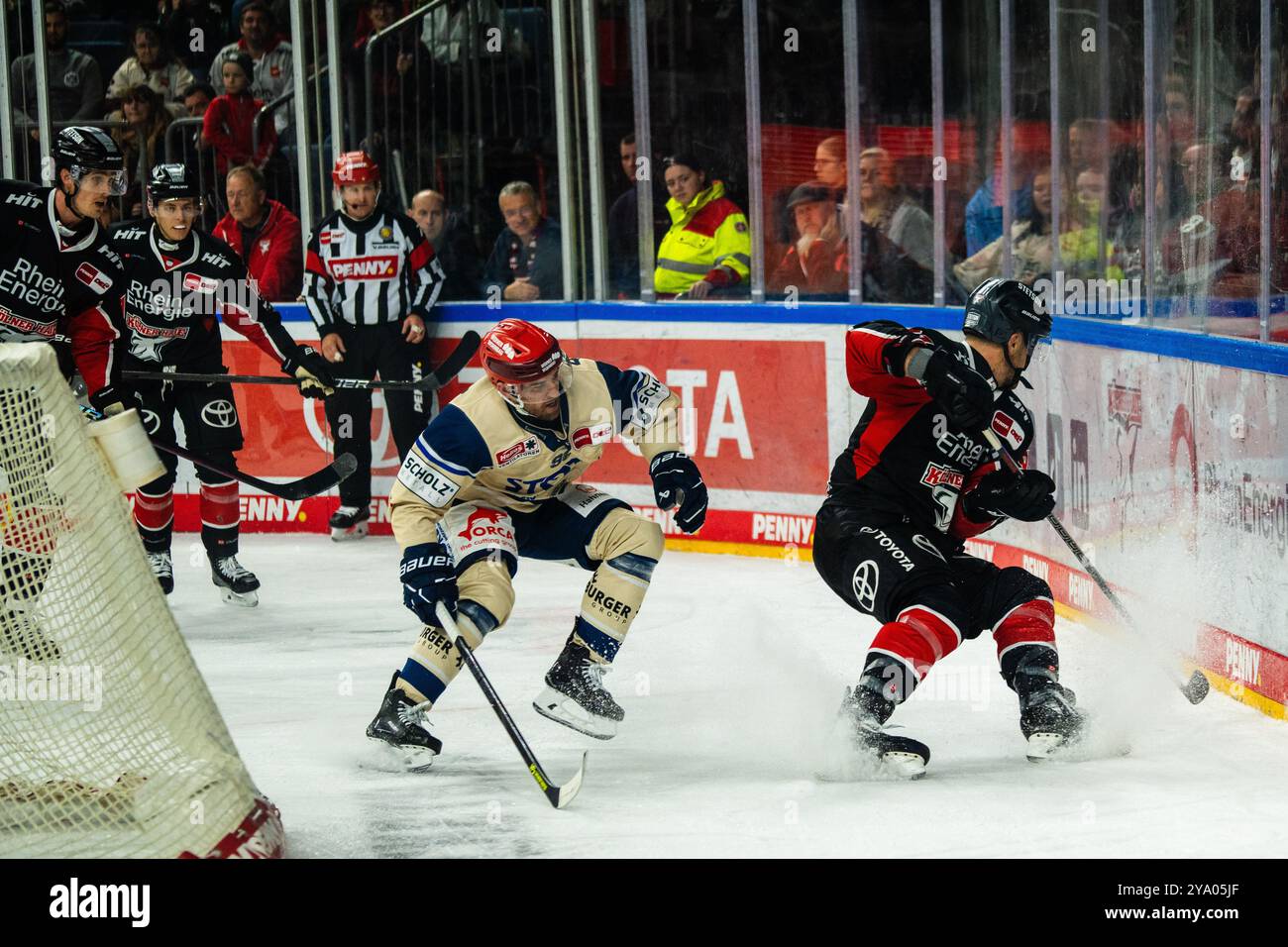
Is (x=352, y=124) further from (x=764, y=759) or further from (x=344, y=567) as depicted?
(x=764, y=759)

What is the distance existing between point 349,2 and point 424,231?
3.67 ft

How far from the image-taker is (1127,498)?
5.50 meters

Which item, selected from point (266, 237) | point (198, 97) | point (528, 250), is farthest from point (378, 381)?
point (198, 97)

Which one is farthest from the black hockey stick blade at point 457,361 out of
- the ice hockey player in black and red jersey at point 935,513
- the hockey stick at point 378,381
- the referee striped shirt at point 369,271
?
the ice hockey player in black and red jersey at point 935,513

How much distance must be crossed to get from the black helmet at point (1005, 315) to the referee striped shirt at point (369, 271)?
155 inches

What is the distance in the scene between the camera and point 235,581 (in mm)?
6645

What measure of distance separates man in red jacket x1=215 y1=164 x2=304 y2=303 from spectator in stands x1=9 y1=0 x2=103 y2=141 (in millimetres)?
1043

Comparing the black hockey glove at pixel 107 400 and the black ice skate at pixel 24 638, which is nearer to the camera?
the black ice skate at pixel 24 638

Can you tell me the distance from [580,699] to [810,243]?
3398 millimetres

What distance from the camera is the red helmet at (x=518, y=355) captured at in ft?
13.8

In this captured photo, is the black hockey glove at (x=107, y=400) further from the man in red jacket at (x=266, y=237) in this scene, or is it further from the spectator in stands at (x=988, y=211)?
the spectator in stands at (x=988, y=211)

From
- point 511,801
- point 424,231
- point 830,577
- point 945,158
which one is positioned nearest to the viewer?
point 511,801

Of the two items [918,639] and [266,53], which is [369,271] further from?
[918,639]

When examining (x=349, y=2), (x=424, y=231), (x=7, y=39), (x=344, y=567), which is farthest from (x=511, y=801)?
(x=7, y=39)
